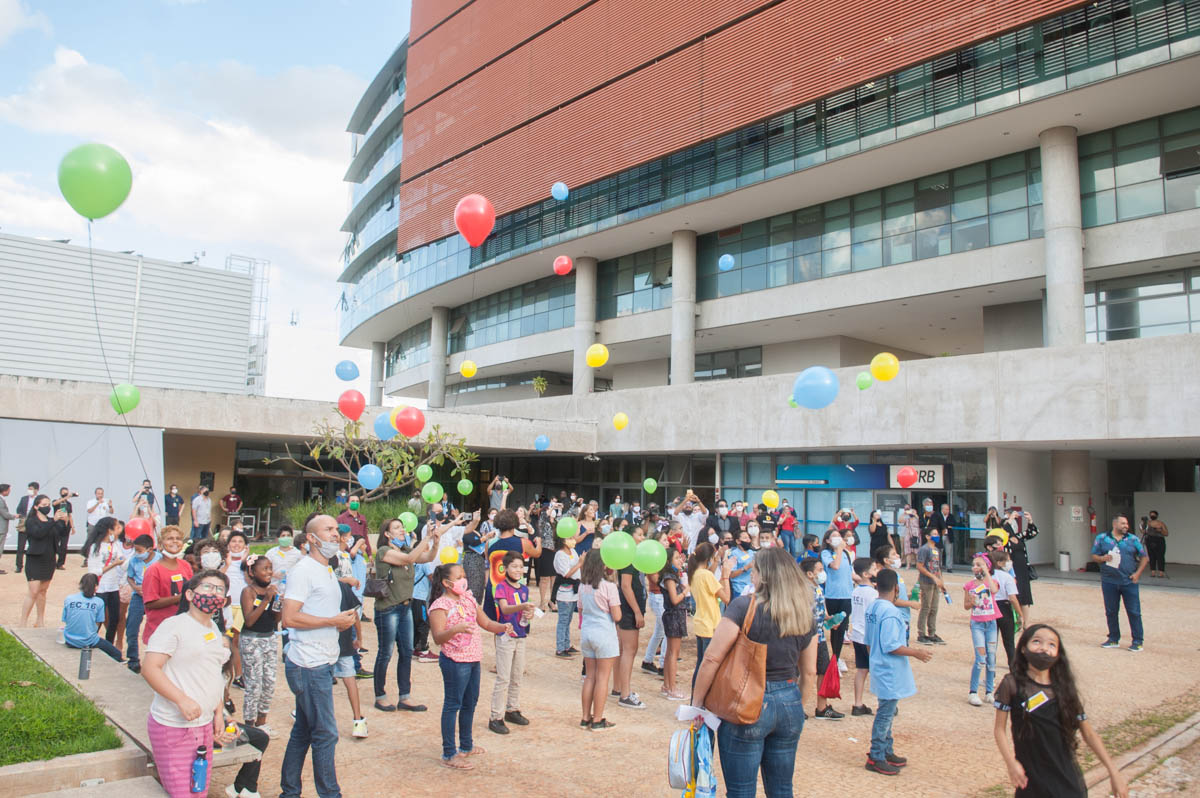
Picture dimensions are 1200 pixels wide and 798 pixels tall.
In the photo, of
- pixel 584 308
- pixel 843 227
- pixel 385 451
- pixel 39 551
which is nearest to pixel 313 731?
pixel 39 551

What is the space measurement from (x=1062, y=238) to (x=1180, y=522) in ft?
34.9

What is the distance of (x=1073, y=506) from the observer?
21094 mm

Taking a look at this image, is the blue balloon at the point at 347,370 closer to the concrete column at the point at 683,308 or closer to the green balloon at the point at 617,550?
the green balloon at the point at 617,550

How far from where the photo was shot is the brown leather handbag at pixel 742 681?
12.0 ft

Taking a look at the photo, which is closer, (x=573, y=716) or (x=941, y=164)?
(x=573, y=716)

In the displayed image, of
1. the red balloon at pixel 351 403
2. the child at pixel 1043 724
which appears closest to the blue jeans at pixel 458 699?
the child at pixel 1043 724

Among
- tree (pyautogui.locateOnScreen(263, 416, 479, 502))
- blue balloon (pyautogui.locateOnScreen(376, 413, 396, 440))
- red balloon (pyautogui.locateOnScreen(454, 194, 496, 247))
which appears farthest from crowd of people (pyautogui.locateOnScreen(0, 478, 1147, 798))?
tree (pyautogui.locateOnScreen(263, 416, 479, 502))

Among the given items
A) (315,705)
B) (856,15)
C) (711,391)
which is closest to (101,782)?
(315,705)

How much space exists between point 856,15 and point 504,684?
72.5 ft

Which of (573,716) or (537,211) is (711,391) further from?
(573,716)

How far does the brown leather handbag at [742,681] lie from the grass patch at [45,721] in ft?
15.0

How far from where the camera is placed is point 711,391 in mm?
25906

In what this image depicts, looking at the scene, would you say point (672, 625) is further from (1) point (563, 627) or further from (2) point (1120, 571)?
(2) point (1120, 571)

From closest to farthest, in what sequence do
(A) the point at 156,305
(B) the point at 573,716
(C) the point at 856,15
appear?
(B) the point at 573,716
(C) the point at 856,15
(A) the point at 156,305
